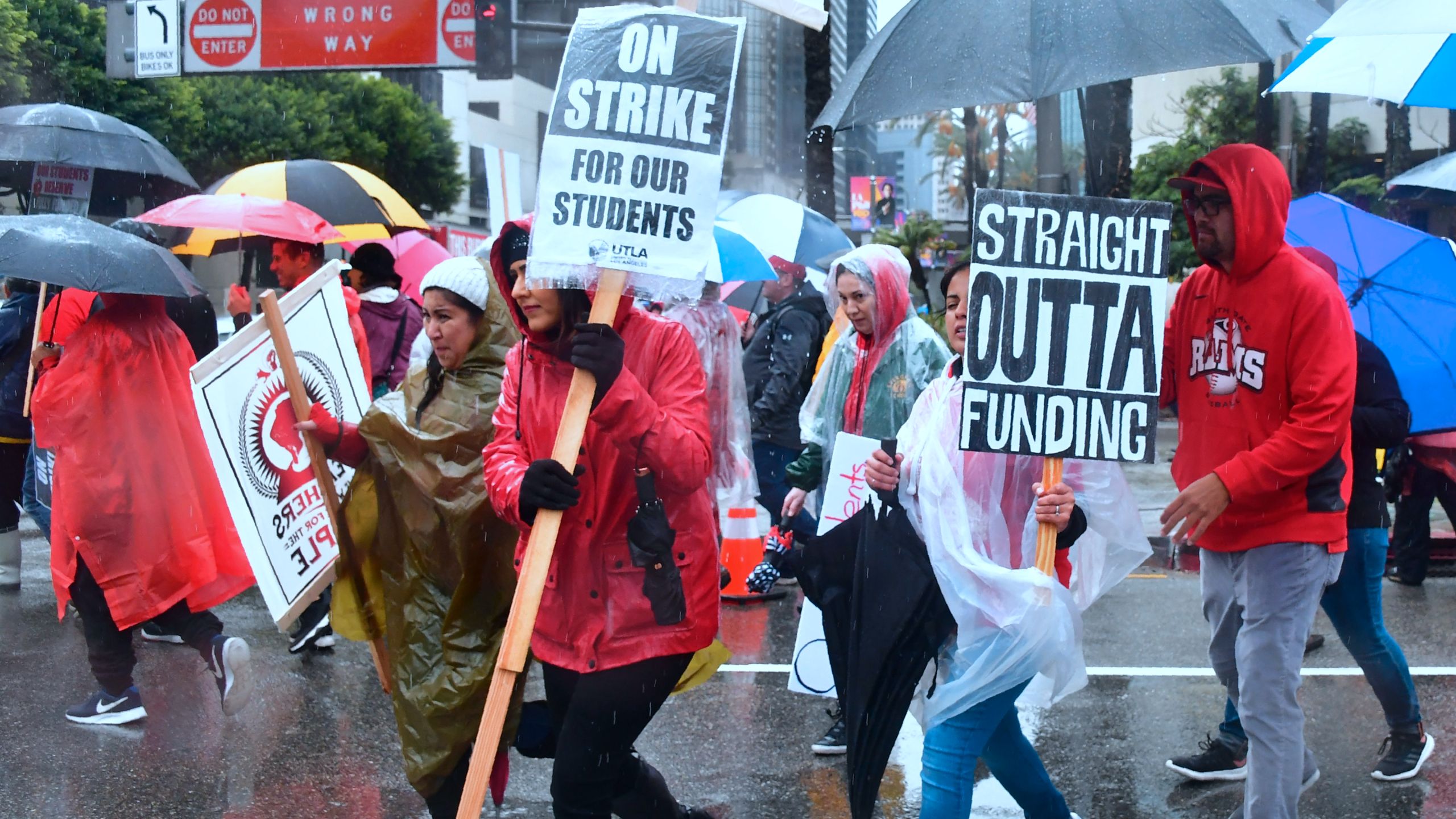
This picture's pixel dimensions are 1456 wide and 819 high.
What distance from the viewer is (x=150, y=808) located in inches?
186

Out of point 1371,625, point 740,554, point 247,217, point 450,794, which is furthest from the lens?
point 740,554

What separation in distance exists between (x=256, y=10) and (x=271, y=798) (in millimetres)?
10536

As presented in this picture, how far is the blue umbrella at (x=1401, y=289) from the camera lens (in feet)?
17.9

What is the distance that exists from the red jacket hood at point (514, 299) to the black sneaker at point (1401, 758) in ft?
10.3

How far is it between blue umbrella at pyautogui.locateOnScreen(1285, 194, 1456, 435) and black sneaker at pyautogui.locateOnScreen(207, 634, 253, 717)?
14.0ft

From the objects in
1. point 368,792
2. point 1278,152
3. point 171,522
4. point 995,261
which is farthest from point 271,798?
point 1278,152

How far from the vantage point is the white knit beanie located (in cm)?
408

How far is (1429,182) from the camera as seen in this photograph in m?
7.02

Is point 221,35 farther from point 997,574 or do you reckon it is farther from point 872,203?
point 872,203

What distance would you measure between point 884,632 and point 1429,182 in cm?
472

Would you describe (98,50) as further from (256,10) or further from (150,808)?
(150,808)

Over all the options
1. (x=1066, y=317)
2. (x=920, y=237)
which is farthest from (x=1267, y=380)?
(x=920, y=237)

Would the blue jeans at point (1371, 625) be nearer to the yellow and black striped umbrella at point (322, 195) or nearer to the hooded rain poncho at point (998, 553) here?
the hooded rain poncho at point (998, 553)

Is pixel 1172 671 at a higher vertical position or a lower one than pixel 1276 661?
lower
